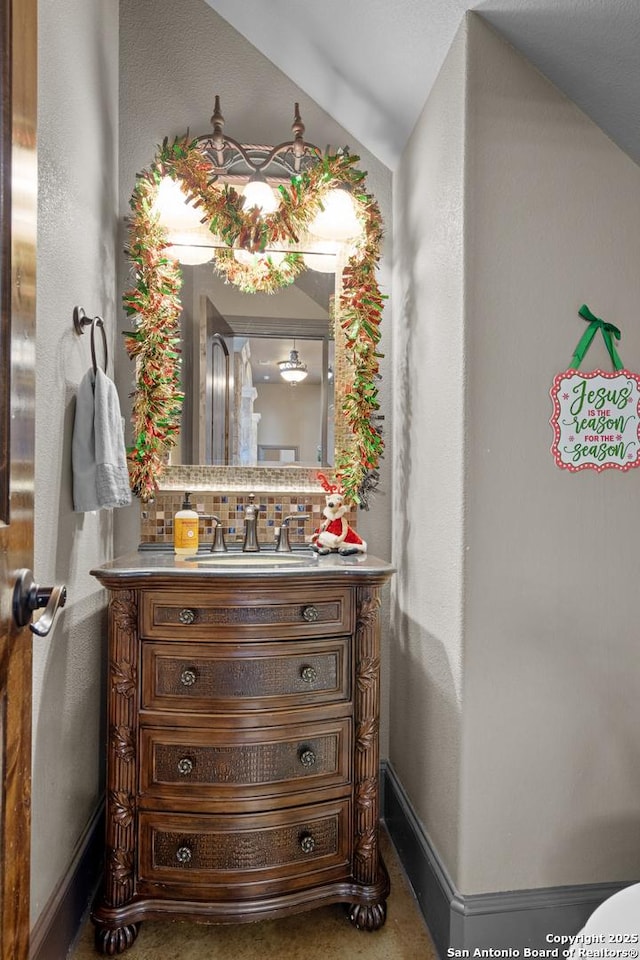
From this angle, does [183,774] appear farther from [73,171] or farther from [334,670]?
[73,171]

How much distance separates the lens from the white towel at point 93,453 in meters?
1.60

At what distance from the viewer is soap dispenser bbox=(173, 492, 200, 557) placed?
1992mm

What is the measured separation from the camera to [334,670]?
5.42 feet

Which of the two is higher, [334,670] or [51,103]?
[51,103]

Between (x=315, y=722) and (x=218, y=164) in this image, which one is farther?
(x=218, y=164)

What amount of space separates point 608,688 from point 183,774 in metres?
1.14

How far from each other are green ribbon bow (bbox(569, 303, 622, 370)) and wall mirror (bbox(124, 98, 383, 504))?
2.52ft

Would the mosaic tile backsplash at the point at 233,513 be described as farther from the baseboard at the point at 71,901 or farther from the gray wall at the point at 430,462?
the baseboard at the point at 71,901

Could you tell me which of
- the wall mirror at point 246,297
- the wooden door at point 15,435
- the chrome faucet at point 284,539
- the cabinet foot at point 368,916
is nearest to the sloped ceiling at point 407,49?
the wall mirror at point 246,297

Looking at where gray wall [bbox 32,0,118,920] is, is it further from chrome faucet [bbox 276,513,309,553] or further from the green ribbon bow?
the green ribbon bow

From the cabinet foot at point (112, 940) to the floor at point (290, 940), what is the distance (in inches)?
1.2

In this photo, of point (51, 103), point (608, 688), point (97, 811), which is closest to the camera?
point (51, 103)

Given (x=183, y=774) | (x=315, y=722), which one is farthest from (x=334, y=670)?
(x=183, y=774)

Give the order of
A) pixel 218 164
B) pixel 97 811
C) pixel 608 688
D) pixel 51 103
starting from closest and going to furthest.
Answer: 1. pixel 51 103
2. pixel 608 688
3. pixel 97 811
4. pixel 218 164
